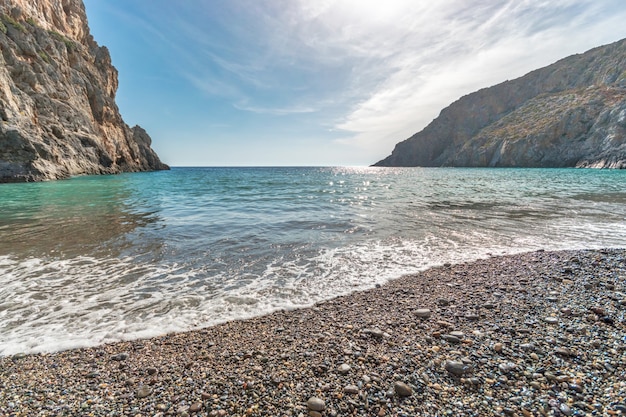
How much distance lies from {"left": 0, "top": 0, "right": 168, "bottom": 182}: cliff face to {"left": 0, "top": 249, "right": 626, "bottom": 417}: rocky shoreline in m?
48.1

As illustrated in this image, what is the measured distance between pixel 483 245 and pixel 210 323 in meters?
9.18

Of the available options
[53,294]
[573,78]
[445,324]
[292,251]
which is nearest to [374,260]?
[292,251]

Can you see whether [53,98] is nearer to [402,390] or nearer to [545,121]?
[402,390]

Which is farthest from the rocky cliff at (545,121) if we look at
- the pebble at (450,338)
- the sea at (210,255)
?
the pebble at (450,338)

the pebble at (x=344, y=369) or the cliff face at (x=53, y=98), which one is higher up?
the cliff face at (x=53, y=98)

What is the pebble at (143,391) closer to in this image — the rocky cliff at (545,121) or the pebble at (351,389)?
the pebble at (351,389)

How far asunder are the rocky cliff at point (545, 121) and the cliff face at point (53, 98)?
126 meters

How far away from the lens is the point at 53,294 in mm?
5711

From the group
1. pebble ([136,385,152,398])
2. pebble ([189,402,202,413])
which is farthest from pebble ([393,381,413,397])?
pebble ([136,385,152,398])

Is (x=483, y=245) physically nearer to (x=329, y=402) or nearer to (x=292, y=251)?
(x=292, y=251)

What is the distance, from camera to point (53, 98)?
46438 millimetres

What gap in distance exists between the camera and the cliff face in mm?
36000

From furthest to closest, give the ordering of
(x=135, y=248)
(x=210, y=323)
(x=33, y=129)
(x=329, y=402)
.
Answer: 1. (x=33, y=129)
2. (x=135, y=248)
3. (x=210, y=323)
4. (x=329, y=402)

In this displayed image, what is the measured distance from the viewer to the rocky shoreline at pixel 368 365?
277 cm
